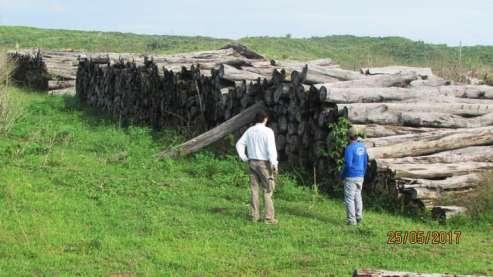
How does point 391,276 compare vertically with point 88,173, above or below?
above

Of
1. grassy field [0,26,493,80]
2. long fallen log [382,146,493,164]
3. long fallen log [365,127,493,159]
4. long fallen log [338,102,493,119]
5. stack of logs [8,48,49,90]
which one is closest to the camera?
long fallen log [382,146,493,164]

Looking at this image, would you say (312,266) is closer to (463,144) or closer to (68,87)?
(463,144)

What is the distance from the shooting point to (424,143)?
12.4m

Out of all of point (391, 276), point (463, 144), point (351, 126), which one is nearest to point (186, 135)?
point (351, 126)

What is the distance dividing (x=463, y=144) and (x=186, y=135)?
7.04 m

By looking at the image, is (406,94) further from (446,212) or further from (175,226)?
(175,226)

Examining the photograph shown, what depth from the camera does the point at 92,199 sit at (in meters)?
11.5

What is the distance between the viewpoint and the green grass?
8.37m

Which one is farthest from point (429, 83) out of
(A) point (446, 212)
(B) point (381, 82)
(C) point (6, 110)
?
(C) point (6, 110)

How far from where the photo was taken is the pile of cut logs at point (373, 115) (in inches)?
462

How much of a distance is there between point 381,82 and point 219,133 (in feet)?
11.5

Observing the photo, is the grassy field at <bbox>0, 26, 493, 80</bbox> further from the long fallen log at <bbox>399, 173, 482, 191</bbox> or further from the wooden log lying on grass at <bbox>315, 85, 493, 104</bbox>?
the long fallen log at <bbox>399, 173, 482, 191</bbox>

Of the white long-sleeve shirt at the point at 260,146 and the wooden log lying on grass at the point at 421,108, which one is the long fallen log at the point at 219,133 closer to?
the wooden log lying on grass at the point at 421,108

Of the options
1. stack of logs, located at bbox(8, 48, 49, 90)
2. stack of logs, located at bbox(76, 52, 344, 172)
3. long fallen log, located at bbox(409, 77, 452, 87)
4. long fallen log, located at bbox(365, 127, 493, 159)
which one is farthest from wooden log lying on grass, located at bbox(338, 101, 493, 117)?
stack of logs, located at bbox(8, 48, 49, 90)
